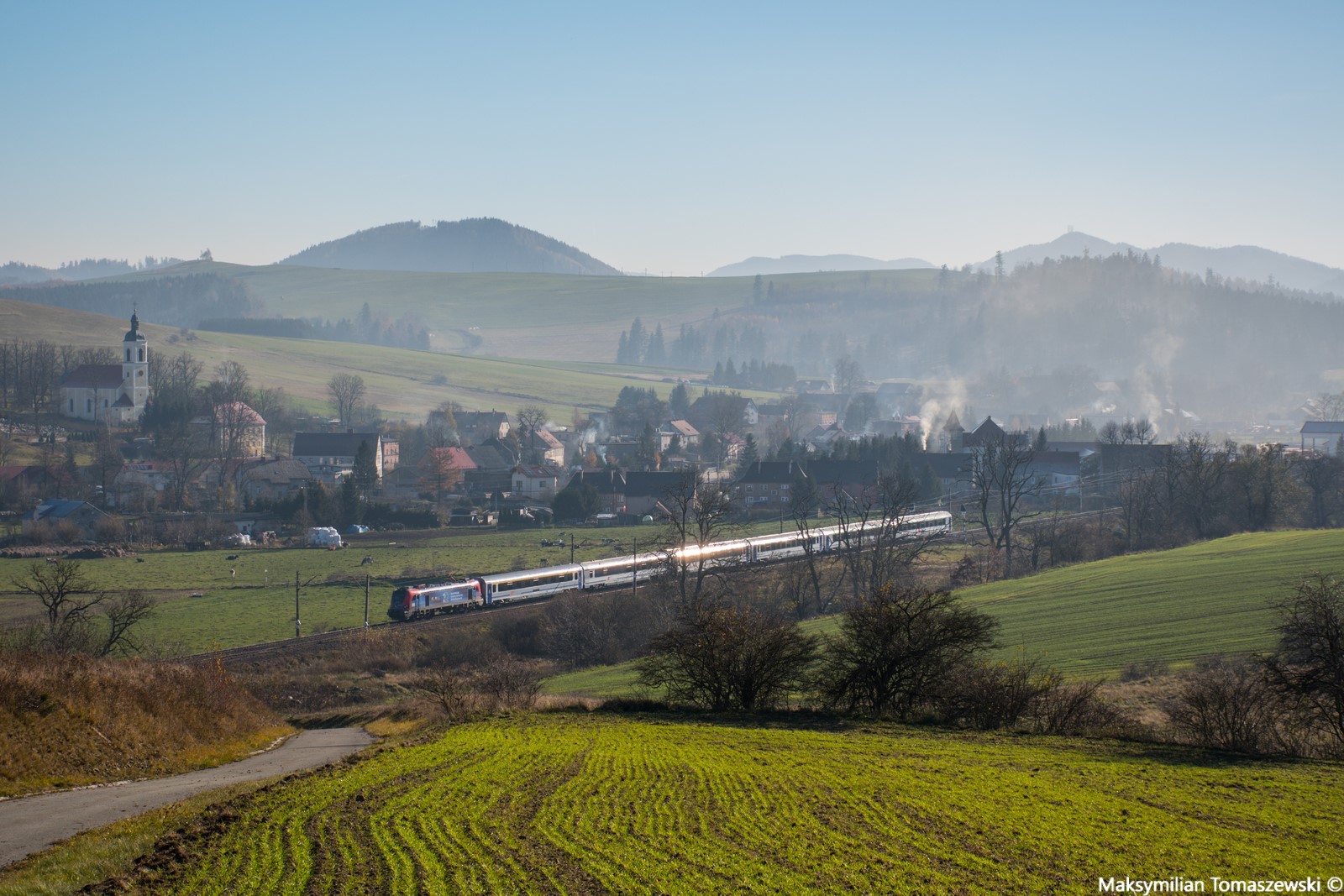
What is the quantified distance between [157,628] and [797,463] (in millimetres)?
56102

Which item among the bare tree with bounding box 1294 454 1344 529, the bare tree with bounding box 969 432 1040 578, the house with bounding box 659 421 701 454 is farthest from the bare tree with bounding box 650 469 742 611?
the house with bounding box 659 421 701 454

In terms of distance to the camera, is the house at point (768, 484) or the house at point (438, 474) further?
the house at point (438, 474)

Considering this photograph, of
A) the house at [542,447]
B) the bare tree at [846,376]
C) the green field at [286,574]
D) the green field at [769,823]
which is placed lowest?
the green field at [286,574]

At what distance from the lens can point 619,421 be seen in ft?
424

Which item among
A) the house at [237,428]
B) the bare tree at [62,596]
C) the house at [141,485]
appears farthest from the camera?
the house at [237,428]

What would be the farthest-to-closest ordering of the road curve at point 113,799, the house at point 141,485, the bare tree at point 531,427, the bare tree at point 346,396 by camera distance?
the bare tree at point 346,396 → the bare tree at point 531,427 → the house at point 141,485 → the road curve at point 113,799

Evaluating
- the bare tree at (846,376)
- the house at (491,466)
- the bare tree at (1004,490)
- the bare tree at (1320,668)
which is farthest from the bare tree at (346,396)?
the bare tree at (1320,668)

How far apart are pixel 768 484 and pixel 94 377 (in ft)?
229

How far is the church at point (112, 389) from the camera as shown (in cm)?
10775

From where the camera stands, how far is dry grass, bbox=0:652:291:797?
59.1 ft

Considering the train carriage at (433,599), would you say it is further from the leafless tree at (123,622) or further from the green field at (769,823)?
the green field at (769,823)

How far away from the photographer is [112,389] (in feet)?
364

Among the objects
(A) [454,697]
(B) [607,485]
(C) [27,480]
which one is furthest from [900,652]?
(C) [27,480]

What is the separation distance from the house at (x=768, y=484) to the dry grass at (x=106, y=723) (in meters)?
60.5
